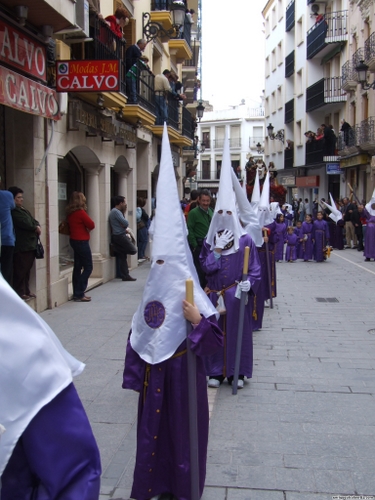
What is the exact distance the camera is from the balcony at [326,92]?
110 ft

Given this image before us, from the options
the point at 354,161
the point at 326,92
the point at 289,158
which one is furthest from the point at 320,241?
the point at 289,158

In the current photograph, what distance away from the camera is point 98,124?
12.3 meters

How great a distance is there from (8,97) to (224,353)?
435cm

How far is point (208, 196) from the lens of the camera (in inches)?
372

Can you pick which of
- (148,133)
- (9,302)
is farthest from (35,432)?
(148,133)

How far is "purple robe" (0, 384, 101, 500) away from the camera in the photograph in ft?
6.20

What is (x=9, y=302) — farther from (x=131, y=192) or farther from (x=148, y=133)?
(x=148, y=133)

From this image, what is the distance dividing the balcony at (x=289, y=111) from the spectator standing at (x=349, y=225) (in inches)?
733

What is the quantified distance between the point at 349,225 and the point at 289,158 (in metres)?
19.5

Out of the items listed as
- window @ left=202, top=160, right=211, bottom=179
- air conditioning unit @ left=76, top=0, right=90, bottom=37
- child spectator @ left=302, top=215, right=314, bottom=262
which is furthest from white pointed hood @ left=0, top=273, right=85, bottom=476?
window @ left=202, top=160, right=211, bottom=179

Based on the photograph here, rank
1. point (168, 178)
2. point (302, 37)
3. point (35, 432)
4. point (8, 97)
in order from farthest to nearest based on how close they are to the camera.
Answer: point (302, 37) → point (8, 97) → point (168, 178) → point (35, 432)

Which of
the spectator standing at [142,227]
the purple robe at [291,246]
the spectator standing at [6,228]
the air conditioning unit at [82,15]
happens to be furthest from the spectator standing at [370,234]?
the spectator standing at [6,228]

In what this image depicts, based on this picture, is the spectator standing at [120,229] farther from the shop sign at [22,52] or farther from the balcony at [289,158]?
the balcony at [289,158]

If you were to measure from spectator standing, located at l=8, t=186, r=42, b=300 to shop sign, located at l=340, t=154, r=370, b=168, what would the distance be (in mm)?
21853
